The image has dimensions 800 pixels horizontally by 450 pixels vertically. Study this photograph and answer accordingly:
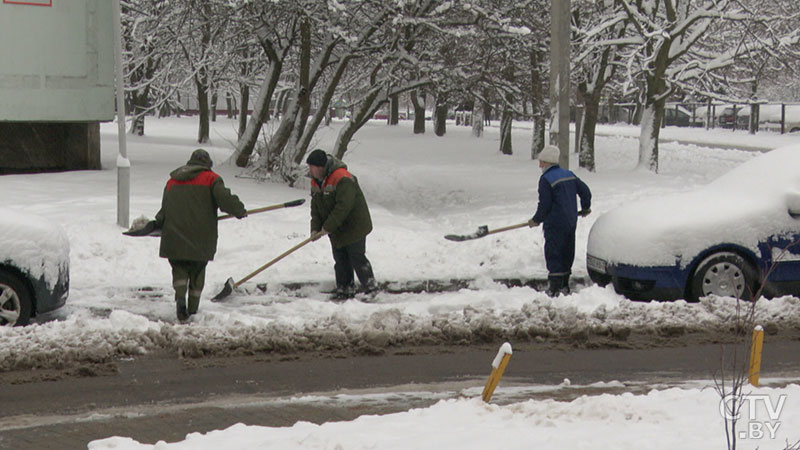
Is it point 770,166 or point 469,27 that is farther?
point 469,27

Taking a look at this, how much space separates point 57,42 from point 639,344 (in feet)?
44.2

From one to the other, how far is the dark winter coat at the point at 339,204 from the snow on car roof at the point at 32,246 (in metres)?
2.66

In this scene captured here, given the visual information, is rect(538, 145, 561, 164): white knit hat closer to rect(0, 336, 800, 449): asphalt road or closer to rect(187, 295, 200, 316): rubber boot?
rect(0, 336, 800, 449): asphalt road

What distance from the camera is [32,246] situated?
873 cm

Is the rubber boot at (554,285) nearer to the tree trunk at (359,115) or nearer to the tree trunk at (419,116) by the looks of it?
the tree trunk at (359,115)

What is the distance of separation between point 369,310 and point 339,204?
1.31 metres

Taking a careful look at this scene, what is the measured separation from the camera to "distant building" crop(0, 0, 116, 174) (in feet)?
58.4

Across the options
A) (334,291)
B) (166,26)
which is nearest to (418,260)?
(334,291)

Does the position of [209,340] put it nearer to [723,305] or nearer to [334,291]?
[334,291]

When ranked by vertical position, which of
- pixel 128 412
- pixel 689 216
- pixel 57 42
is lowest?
pixel 128 412

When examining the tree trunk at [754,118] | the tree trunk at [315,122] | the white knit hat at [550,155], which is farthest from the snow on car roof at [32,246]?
the tree trunk at [754,118]

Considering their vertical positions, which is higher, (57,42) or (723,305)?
(57,42)

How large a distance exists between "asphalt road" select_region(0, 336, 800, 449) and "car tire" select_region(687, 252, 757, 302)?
4.26ft

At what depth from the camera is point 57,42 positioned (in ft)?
59.6
